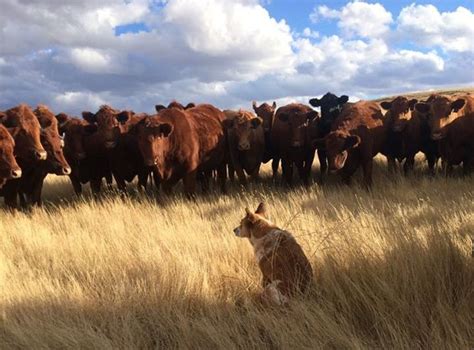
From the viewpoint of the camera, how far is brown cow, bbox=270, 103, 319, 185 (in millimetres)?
11805

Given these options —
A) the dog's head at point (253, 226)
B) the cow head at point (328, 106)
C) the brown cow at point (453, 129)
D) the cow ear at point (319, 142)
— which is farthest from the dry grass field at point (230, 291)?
the cow head at point (328, 106)

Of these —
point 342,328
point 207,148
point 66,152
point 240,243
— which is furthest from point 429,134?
point 342,328

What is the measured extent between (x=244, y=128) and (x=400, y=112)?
4033 millimetres

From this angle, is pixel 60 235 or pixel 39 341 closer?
pixel 39 341

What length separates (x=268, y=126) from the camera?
13.6 meters

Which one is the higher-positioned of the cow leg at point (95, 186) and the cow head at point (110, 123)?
the cow head at point (110, 123)

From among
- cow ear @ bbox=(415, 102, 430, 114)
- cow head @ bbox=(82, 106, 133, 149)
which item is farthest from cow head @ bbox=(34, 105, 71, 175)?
cow ear @ bbox=(415, 102, 430, 114)

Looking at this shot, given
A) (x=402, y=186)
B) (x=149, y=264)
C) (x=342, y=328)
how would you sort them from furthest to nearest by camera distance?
(x=402, y=186), (x=149, y=264), (x=342, y=328)

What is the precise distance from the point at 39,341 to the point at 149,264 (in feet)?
5.91

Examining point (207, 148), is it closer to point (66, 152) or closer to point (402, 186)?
point (66, 152)

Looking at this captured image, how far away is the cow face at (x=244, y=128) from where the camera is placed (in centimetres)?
1133

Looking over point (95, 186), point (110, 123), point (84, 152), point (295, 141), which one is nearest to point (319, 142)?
point (295, 141)

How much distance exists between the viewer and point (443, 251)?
4281 mm

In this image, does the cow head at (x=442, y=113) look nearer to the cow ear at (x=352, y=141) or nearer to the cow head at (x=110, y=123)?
the cow ear at (x=352, y=141)
